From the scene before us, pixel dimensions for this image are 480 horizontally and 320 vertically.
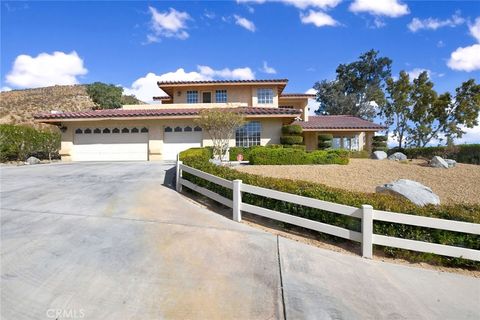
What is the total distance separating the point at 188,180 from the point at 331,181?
682 cm

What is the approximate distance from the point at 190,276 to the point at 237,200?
10.4ft

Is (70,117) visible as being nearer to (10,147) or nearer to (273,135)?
(10,147)

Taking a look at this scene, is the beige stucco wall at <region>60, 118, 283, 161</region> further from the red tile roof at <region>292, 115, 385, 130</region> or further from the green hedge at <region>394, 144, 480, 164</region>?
the green hedge at <region>394, 144, 480, 164</region>

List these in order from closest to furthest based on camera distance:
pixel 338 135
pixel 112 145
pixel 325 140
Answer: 1. pixel 112 145
2. pixel 325 140
3. pixel 338 135

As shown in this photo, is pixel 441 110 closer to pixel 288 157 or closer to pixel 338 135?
pixel 338 135

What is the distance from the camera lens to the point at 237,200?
787 cm

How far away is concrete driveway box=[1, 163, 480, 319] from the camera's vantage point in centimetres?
411

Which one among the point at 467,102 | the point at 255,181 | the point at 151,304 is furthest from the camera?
the point at 467,102

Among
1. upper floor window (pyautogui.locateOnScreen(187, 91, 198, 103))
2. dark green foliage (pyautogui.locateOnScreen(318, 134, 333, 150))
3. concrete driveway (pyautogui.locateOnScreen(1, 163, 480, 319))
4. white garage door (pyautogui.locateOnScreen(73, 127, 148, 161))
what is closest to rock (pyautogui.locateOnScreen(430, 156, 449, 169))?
dark green foliage (pyautogui.locateOnScreen(318, 134, 333, 150))

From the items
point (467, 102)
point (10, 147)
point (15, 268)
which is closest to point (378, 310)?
point (15, 268)

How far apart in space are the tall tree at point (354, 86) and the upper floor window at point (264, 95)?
29702 mm

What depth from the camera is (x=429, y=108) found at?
34719mm

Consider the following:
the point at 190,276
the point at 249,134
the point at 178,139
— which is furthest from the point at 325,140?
the point at 190,276

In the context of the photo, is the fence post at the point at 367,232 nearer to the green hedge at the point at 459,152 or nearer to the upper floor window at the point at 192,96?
the upper floor window at the point at 192,96
